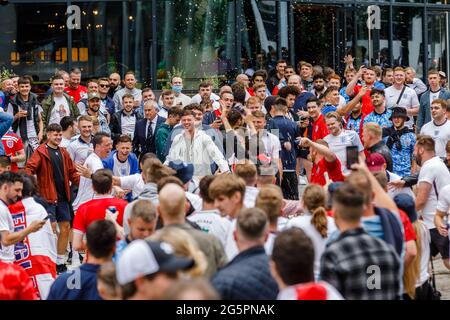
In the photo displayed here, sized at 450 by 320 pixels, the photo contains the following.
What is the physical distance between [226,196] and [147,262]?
259 centimetres

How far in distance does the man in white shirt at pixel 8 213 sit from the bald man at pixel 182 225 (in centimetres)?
219

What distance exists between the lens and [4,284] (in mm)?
5750

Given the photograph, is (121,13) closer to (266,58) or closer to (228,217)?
(266,58)

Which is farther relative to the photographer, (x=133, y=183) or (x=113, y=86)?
(x=113, y=86)

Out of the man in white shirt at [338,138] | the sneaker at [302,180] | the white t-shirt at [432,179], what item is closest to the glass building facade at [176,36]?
the sneaker at [302,180]

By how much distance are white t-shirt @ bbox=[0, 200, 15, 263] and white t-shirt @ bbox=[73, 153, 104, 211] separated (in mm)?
2954

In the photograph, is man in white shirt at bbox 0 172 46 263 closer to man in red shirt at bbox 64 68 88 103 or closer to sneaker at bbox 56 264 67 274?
sneaker at bbox 56 264 67 274

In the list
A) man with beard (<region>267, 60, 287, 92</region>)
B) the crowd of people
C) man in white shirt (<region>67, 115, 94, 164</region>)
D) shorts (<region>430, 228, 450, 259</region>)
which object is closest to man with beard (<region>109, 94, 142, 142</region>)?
the crowd of people

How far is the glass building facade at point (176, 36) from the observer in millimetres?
19766

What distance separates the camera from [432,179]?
10.1m

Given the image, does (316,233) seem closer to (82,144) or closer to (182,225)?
(182,225)

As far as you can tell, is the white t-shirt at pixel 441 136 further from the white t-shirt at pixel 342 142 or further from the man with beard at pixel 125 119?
the man with beard at pixel 125 119

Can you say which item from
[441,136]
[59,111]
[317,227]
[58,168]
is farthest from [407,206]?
[59,111]

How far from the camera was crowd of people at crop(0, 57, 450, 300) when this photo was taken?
574 cm
